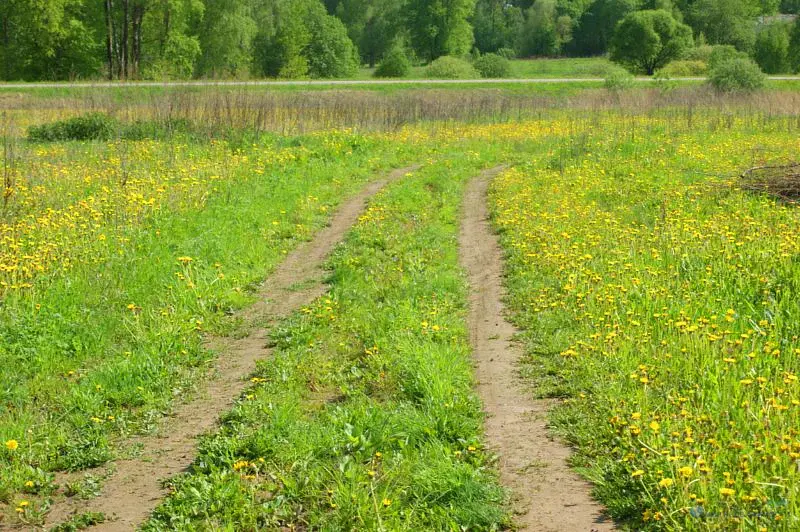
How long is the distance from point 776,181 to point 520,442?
9.44 m

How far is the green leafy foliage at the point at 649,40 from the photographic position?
60062mm

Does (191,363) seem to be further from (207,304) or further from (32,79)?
(32,79)

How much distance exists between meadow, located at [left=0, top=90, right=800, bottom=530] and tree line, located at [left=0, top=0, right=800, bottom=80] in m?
21.6

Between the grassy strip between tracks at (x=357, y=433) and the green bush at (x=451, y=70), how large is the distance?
46.0 meters

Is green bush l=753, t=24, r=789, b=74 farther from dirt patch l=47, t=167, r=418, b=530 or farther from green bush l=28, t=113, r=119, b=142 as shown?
dirt patch l=47, t=167, r=418, b=530

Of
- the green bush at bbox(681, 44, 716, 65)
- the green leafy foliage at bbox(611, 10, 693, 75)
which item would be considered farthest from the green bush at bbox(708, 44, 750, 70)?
the green leafy foliage at bbox(611, 10, 693, 75)

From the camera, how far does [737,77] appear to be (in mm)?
35094

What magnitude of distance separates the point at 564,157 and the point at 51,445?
14.6m

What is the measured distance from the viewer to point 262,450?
568cm

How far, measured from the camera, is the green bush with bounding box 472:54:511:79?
5638cm

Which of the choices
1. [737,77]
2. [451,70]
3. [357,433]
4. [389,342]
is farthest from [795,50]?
[357,433]

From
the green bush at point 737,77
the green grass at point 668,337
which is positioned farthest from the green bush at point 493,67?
the green grass at point 668,337

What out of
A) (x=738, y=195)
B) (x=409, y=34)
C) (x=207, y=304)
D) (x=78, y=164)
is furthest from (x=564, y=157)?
(x=409, y=34)

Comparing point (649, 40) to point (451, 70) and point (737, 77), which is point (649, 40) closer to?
point (451, 70)
